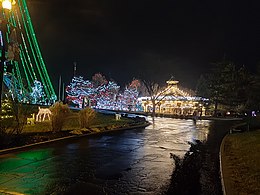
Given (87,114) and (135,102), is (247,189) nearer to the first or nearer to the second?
(87,114)

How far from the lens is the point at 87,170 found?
8234 millimetres

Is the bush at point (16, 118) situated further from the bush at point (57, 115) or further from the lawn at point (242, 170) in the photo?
the lawn at point (242, 170)

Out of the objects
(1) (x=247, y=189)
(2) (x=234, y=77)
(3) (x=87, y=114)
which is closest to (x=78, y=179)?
(1) (x=247, y=189)

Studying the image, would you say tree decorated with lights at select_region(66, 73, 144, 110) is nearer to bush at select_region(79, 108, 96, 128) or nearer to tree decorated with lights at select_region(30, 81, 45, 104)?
tree decorated with lights at select_region(30, 81, 45, 104)

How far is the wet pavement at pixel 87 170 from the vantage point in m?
6.51

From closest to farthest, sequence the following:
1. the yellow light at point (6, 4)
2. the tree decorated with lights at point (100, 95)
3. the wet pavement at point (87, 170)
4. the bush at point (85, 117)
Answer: the wet pavement at point (87, 170) → the yellow light at point (6, 4) → the bush at point (85, 117) → the tree decorated with lights at point (100, 95)

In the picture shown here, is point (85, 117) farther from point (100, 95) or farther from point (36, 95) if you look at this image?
point (100, 95)

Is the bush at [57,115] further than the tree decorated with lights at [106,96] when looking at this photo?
No

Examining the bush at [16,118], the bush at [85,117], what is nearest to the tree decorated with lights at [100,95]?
the bush at [85,117]

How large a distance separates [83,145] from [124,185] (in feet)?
20.7

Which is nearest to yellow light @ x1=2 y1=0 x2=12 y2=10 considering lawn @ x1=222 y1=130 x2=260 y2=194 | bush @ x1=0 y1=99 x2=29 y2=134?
bush @ x1=0 y1=99 x2=29 y2=134

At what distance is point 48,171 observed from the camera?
792 centimetres

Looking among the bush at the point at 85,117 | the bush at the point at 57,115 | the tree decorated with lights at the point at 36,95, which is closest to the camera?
the bush at the point at 57,115

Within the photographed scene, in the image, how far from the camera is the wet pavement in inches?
256
